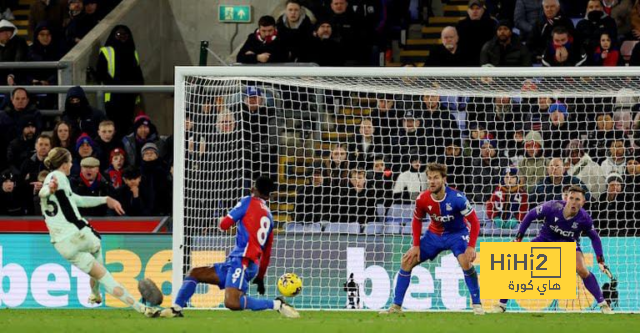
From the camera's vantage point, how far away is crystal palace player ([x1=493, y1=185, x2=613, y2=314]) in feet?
48.3

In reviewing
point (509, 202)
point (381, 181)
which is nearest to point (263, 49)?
point (381, 181)

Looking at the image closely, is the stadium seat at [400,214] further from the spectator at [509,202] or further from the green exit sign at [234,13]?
the green exit sign at [234,13]

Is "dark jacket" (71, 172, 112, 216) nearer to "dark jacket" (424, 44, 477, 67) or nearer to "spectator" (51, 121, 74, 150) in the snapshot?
"spectator" (51, 121, 74, 150)

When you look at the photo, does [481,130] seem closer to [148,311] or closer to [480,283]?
[480,283]

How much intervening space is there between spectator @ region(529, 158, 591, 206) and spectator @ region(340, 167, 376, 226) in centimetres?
188

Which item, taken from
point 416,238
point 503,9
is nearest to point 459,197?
point 416,238

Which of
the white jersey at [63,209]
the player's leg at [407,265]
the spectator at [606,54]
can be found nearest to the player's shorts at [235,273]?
the white jersey at [63,209]

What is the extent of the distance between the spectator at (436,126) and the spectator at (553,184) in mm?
1176

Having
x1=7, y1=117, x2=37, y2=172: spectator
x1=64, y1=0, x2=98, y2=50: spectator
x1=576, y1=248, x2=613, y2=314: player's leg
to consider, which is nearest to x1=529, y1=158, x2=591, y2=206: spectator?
x1=576, y1=248, x2=613, y2=314: player's leg

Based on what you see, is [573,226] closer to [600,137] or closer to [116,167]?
[600,137]

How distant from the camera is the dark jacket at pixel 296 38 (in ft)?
60.1

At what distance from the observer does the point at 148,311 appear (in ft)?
42.1

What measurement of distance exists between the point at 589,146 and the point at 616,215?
2.94 feet

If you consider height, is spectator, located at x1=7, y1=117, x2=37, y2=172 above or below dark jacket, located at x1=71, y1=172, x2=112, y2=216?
above
